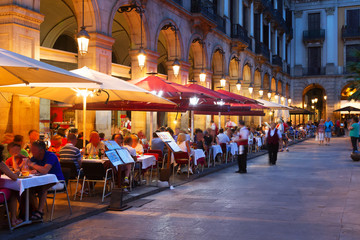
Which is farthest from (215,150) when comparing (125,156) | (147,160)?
(125,156)

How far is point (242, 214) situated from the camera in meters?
7.45

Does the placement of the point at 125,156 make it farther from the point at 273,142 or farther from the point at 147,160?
the point at 273,142

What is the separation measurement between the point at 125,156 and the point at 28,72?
286 centimetres

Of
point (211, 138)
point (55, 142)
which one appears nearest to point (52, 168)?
point (55, 142)

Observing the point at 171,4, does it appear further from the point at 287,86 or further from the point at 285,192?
the point at 287,86

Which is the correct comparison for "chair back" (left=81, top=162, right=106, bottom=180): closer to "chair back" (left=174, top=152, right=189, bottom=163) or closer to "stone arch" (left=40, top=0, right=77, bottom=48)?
"chair back" (left=174, top=152, right=189, bottom=163)

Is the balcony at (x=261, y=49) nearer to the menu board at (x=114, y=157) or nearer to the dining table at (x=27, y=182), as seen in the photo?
the menu board at (x=114, y=157)

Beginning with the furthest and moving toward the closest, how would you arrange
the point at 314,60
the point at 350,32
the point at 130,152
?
the point at 314,60, the point at 350,32, the point at 130,152

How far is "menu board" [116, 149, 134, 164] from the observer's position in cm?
870

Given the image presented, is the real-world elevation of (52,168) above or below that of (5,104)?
below

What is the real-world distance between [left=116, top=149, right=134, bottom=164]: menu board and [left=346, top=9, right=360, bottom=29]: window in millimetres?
43524

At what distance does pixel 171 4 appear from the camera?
19.3 metres

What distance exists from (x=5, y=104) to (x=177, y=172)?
5.11 meters

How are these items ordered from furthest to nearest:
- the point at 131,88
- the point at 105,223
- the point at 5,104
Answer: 1. the point at 5,104
2. the point at 131,88
3. the point at 105,223
